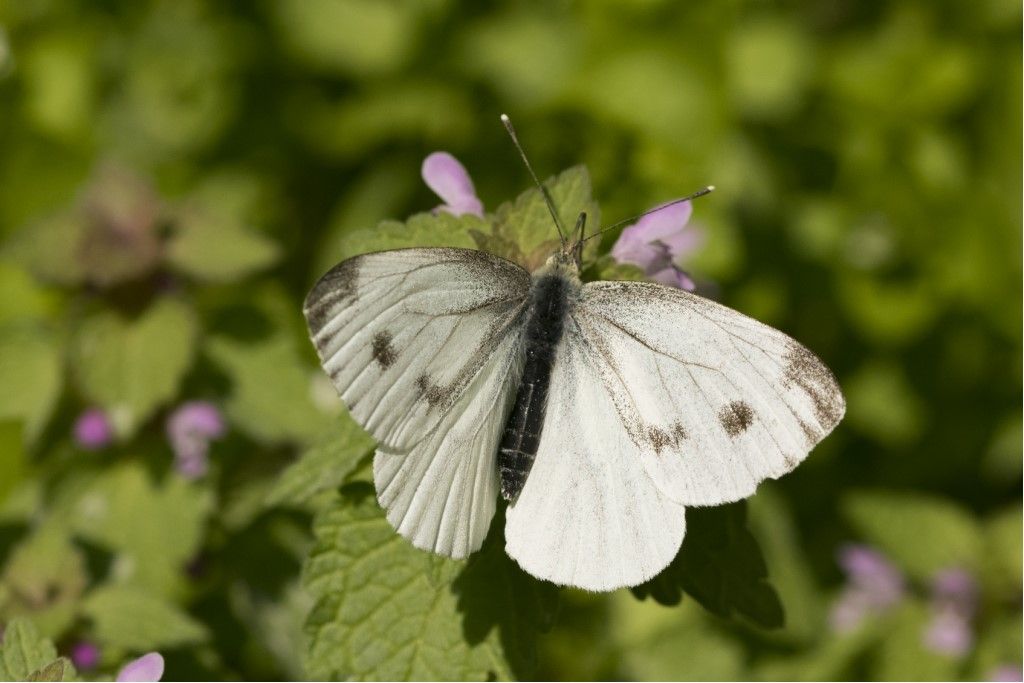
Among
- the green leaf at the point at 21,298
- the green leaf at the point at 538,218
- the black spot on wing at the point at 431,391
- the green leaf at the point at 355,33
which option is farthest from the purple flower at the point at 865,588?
the green leaf at the point at 21,298

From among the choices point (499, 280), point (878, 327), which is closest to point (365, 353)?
point (499, 280)

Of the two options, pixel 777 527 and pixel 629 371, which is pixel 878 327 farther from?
pixel 629 371

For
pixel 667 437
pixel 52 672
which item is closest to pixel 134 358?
pixel 52 672

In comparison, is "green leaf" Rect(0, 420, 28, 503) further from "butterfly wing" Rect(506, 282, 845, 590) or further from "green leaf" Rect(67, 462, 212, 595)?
"butterfly wing" Rect(506, 282, 845, 590)

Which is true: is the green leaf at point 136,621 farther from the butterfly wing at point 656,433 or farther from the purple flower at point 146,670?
the butterfly wing at point 656,433

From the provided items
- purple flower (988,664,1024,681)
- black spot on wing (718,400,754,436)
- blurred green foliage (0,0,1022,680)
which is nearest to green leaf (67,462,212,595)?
blurred green foliage (0,0,1022,680)

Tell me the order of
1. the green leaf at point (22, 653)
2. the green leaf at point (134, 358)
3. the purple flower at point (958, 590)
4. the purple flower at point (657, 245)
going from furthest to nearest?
the purple flower at point (958, 590)
the green leaf at point (134, 358)
the purple flower at point (657, 245)
the green leaf at point (22, 653)
